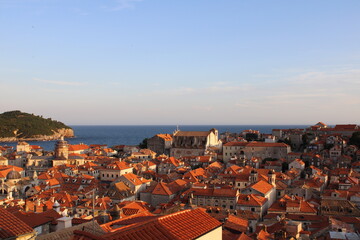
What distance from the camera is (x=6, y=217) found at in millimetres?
8516

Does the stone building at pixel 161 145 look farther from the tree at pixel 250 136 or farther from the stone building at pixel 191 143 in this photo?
the tree at pixel 250 136

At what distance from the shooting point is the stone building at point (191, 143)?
271 ft

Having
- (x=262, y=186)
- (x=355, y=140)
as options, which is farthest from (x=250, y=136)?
(x=262, y=186)

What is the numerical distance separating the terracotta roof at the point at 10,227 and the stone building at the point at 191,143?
7255cm

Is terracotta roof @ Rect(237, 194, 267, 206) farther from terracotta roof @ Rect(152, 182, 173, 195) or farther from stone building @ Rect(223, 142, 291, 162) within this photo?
stone building @ Rect(223, 142, 291, 162)

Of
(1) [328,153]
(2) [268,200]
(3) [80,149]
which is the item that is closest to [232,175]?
(2) [268,200]

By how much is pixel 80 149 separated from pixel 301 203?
6792 cm

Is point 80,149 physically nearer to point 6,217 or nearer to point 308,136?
point 308,136

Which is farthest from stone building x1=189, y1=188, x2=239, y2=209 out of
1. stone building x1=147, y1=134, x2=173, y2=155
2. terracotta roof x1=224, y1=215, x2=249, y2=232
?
stone building x1=147, y1=134, x2=173, y2=155

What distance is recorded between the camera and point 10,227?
27.0ft

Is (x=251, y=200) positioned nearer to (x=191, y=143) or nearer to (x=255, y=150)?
(x=255, y=150)

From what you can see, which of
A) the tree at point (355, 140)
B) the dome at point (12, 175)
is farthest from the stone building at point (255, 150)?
the dome at point (12, 175)

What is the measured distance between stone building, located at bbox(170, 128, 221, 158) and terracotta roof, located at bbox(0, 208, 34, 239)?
238ft

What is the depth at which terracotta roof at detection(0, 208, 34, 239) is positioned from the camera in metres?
7.95
